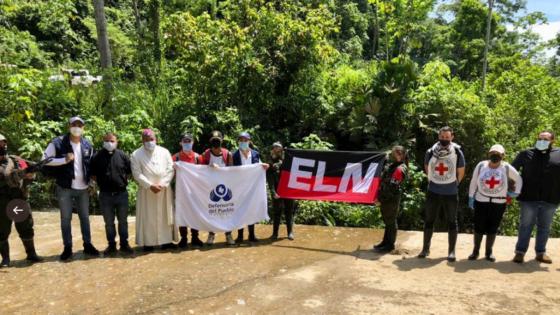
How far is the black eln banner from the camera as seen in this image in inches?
292

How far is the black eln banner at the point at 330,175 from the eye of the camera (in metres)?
7.42

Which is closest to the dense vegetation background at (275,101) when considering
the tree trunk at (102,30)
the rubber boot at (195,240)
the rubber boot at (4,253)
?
the tree trunk at (102,30)

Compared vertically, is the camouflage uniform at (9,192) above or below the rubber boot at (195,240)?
above

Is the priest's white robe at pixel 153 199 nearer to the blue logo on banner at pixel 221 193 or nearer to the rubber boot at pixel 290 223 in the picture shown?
the blue logo on banner at pixel 221 193

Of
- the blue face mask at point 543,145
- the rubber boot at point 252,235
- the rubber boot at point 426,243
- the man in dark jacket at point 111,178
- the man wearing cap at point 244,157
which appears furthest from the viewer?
the rubber boot at point 252,235

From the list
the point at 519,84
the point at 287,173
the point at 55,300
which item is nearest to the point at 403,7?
the point at 519,84

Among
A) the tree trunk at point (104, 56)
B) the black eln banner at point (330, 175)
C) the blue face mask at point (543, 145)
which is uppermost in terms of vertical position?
the tree trunk at point (104, 56)

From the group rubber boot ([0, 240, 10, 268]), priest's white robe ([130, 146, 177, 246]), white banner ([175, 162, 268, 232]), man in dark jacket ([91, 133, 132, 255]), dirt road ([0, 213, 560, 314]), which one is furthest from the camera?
white banner ([175, 162, 268, 232])

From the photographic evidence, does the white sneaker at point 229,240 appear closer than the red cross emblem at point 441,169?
No

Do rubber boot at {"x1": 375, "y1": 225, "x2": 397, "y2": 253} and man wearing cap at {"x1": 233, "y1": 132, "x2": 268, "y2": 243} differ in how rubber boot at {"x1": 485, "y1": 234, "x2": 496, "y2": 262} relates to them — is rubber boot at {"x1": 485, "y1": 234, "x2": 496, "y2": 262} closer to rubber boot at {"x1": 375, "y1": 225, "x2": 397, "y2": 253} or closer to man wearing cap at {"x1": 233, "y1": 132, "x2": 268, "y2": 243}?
rubber boot at {"x1": 375, "y1": 225, "x2": 397, "y2": 253}

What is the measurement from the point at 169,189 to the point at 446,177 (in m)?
4.05

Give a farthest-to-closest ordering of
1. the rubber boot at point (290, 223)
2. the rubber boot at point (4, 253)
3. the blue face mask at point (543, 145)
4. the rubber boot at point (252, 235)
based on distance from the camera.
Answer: the rubber boot at point (290, 223)
the rubber boot at point (252, 235)
the rubber boot at point (4, 253)
the blue face mask at point (543, 145)

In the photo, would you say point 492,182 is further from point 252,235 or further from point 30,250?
point 30,250

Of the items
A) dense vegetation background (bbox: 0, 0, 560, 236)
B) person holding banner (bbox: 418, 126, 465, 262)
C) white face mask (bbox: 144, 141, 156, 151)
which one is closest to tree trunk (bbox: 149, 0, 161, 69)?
dense vegetation background (bbox: 0, 0, 560, 236)
